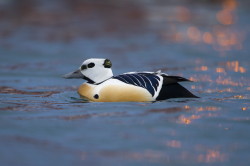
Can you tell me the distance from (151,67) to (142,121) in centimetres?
650

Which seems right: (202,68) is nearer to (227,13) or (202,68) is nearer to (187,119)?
(187,119)

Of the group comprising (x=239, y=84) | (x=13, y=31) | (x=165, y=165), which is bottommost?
(x=165, y=165)

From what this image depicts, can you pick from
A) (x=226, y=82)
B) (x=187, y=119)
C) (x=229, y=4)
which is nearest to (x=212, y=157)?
(x=187, y=119)

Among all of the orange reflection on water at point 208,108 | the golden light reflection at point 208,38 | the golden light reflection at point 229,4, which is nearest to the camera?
the orange reflection on water at point 208,108

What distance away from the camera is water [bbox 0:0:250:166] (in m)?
6.37

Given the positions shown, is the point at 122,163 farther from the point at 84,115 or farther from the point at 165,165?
the point at 84,115

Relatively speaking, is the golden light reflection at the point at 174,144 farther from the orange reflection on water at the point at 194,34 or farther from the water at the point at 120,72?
the orange reflection on water at the point at 194,34

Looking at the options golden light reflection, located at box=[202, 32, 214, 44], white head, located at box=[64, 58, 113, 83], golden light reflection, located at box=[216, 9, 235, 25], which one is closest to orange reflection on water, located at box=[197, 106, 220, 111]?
white head, located at box=[64, 58, 113, 83]

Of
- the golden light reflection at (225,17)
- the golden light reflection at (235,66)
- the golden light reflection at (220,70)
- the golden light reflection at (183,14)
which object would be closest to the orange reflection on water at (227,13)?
the golden light reflection at (225,17)

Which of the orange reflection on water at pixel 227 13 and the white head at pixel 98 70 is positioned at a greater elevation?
the orange reflection on water at pixel 227 13

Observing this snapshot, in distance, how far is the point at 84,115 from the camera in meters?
7.93

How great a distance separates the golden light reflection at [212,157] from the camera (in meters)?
5.98

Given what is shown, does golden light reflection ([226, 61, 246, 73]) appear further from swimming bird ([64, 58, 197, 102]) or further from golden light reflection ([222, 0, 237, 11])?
golden light reflection ([222, 0, 237, 11])

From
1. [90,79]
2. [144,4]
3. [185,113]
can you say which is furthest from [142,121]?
[144,4]
